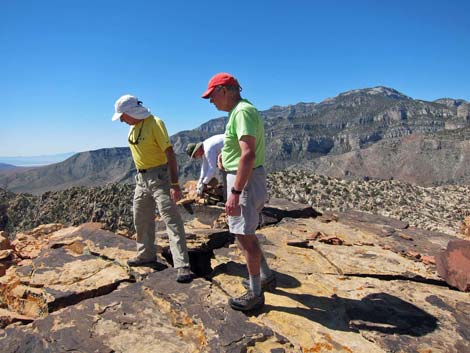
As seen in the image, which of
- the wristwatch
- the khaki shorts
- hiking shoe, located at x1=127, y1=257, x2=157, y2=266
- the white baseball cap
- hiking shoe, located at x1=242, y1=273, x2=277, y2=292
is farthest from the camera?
hiking shoe, located at x1=127, y1=257, x2=157, y2=266

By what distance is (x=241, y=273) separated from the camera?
199 inches

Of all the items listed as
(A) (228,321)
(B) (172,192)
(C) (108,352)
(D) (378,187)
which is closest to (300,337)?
(A) (228,321)

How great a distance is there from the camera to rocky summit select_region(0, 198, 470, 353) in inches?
139

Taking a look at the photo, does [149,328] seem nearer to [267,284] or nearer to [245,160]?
[267,284]

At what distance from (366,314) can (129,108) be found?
3.95 metres

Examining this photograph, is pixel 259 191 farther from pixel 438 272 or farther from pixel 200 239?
pixel 438 272

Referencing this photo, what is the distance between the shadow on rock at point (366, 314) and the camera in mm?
3947

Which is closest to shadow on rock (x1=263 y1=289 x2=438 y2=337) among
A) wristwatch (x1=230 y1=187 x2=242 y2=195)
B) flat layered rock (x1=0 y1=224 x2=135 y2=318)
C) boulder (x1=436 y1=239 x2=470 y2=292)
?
boulder (x1=436 y1=239 x2=470 y2=292)

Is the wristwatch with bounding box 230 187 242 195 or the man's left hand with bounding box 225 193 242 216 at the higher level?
the wristwatch with bounding box 230 187 242 195

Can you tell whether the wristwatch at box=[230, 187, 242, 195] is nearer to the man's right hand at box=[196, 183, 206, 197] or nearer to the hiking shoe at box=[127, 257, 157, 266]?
the hiking shoe at box=[127, 257, 157, 266]

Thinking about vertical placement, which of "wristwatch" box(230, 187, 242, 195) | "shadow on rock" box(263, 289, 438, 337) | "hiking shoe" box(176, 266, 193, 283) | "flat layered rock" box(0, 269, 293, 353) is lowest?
"shadow on rock" box(263, 289, 438, 337)

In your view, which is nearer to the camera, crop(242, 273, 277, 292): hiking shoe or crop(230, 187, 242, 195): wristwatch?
crop(230, 187, 242, 195): wristwatch

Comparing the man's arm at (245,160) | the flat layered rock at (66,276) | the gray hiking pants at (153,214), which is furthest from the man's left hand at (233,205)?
the flat layered rock at (66,276)

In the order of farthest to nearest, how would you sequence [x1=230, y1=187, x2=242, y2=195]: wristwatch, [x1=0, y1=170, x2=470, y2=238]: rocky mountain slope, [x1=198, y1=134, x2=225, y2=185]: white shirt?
[x1=0, y1=170, x2=470, y2=238]: rocky mountain slope < [x1=198, y1=134, x2=225, y2=185]: white shirt < [x1=230, y1=187, x2=242, y2=195]: wristwatch
